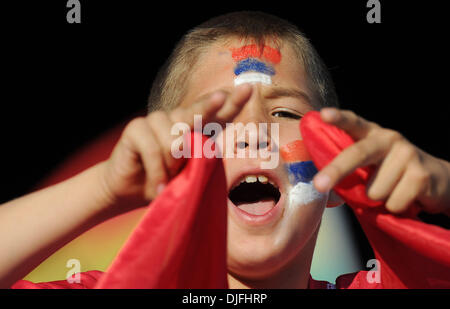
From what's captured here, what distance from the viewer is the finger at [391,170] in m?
0.84

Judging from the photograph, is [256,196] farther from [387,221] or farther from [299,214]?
[387,221]

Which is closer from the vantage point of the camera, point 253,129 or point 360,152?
point 360,152

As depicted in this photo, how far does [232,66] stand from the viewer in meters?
1.36

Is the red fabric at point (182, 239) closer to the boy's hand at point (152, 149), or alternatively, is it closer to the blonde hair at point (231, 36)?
the boy's hand at point (152, 149)

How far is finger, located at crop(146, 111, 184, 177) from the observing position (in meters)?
0.81

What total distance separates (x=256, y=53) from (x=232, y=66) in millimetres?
95

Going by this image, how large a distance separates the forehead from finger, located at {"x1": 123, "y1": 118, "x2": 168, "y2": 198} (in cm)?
54

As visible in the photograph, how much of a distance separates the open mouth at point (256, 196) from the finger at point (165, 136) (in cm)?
51

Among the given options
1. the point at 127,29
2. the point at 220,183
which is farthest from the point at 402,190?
the point at 127,29

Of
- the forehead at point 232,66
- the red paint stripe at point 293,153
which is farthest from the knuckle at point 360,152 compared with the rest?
the forehead at point 232,66

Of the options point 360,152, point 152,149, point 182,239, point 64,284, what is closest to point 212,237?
point 182,239

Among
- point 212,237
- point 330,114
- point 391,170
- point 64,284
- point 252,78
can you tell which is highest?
point 252,78

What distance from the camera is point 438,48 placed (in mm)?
1842
